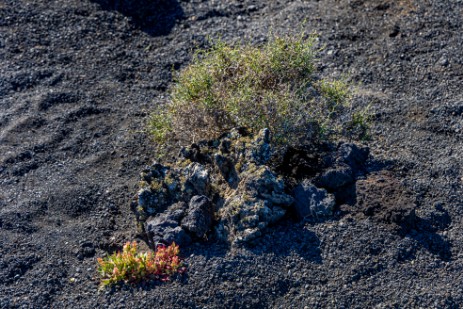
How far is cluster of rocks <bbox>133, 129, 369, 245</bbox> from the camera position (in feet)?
16.1

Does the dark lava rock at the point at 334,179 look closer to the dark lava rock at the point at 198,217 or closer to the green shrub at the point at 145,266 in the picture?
the dark lava rock at the point at 198,217

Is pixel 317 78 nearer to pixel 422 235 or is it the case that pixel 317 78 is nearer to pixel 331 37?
pixel 331 37

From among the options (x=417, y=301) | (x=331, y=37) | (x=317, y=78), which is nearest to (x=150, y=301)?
(x=417, y=301)

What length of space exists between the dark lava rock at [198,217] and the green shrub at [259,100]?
80 centimetres

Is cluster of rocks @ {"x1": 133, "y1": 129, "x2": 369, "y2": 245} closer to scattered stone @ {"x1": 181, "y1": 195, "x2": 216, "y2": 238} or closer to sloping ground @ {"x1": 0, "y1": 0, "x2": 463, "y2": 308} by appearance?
scattered stone @ {"x1": 181, "y1": 195, "x2": 216, "y2": 238}

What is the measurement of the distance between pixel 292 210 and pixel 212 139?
0.87m

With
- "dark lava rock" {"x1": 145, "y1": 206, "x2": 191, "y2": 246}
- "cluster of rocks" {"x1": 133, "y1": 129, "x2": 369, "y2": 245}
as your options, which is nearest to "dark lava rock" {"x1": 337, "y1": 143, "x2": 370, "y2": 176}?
"cluster of rocks" {"x1": 133, "y1": 129, "x2": 369, "y2": 245}

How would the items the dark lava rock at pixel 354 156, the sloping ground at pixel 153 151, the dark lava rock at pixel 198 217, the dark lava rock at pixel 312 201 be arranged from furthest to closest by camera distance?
the dark lava rock at pixel 354 156
the dark lava rock at pixel 312 201
the dark lava rock at pixel 198 217
the sloping ground at pixel 153 151

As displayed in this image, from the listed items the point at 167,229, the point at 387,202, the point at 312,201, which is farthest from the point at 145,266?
the point at 387,202

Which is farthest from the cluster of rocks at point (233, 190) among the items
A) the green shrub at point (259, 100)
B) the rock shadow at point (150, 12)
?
the rock shadow at point (150, 12)

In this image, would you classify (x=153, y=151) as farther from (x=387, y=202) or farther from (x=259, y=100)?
(x=387, y=202)

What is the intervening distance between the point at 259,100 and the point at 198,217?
118 cm

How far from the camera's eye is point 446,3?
706cm

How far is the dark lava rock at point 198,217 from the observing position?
4863 mm
